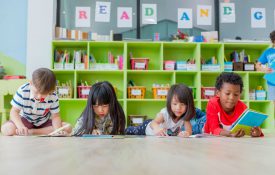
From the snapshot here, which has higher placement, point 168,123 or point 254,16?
point 254,16

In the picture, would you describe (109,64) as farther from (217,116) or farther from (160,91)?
(217,116)

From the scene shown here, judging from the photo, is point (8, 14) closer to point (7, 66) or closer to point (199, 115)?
point (7, 66)

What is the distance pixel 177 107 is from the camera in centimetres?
201

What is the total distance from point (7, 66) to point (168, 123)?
2.60 metres

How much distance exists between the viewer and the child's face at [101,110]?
1.85m

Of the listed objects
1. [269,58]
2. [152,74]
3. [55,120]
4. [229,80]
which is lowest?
[55,120]

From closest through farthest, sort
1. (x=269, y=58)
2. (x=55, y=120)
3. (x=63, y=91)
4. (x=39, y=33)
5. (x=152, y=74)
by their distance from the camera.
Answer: (x=55, y=120) < (x=269, y=58) < (x=63, y=91) < (x=39, y=33) < (x=152, y=74)

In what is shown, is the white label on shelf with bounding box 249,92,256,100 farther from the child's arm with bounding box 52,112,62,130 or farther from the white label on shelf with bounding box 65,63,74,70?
the child's arm with bounding box 52,112,62,130

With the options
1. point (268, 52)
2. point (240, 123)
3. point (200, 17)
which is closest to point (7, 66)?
point (200, 17)

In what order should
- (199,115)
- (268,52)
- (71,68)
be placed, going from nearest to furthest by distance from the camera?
(199,115), (268,52), (71,68)

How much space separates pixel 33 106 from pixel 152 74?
7.49ft

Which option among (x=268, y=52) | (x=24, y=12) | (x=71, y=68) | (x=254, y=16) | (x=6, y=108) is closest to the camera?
(x=268, y=52)

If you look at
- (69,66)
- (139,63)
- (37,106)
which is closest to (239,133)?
(37,106)

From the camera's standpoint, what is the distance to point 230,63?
3943 millimetres
